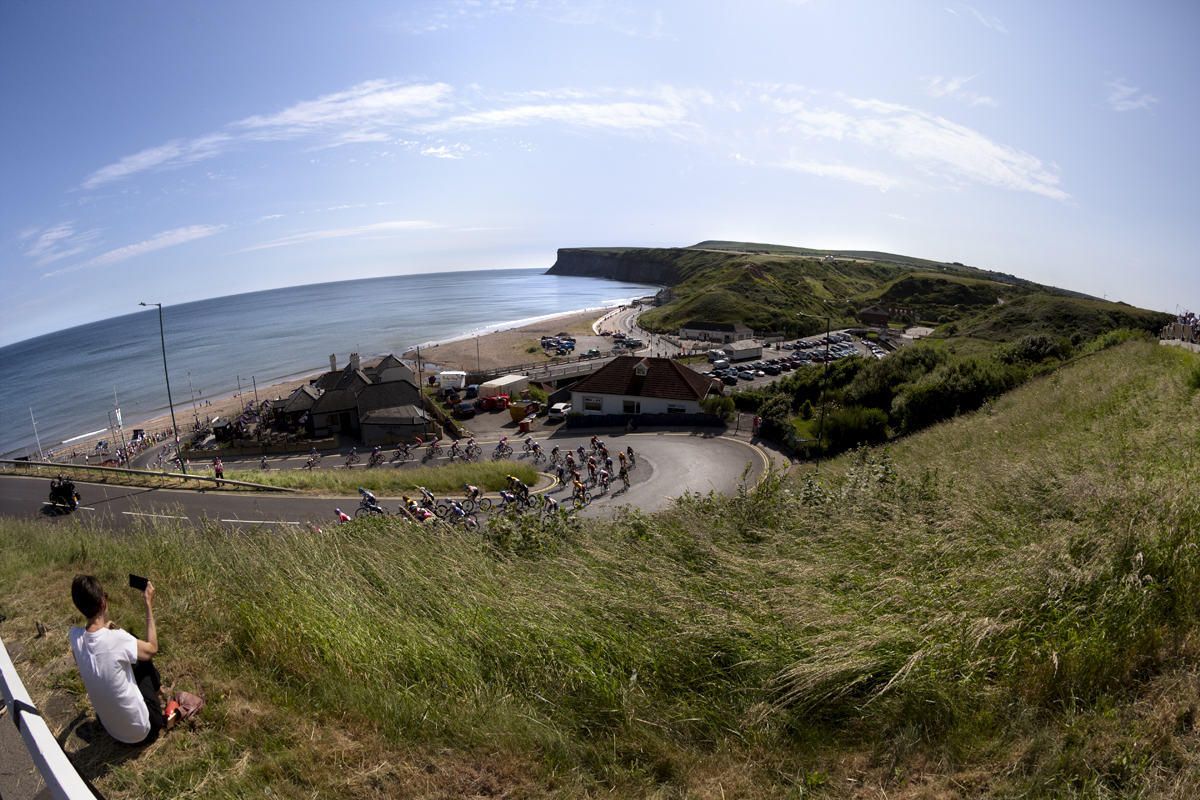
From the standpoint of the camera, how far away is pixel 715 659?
4.18 metres

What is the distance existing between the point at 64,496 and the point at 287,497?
6.13 m

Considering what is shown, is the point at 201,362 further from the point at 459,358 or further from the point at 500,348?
the point at 500,348

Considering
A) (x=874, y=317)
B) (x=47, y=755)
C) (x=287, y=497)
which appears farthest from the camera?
(x=874, y=317)

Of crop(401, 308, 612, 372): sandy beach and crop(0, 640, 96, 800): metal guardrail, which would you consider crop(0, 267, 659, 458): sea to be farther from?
crop(0, 640, 96, 800): metal guardrail

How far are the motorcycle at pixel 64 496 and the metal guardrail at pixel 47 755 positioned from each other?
18614mm

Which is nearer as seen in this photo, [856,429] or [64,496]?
[64,496]

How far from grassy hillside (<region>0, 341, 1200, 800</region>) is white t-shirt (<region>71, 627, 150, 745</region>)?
0.22 m

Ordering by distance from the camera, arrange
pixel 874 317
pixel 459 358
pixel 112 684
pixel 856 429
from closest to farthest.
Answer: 1. pixel 112 684
2. pixel 856 429
3. pixel 459 358
4. pixel 874 317

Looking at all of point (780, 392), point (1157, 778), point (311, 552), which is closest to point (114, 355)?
point (780, 392)

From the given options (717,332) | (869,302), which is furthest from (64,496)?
(869,302)

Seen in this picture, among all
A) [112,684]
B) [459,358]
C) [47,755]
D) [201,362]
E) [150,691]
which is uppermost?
[201,362]

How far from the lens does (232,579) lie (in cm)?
588

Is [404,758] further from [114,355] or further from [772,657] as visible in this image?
[114,355]

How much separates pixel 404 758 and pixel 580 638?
1.46m
